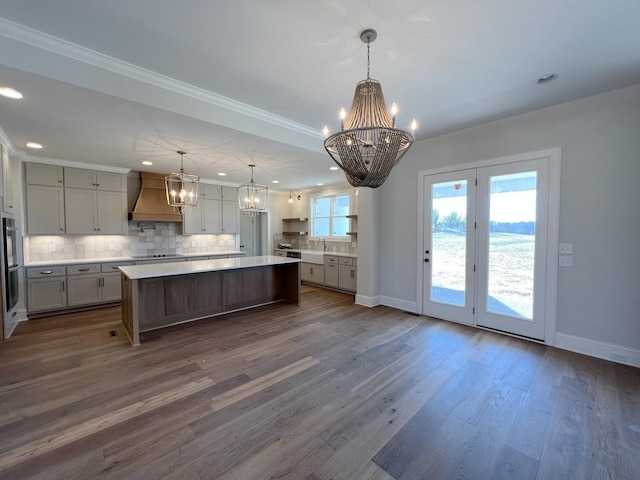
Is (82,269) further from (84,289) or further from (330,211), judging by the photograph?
(330,211)

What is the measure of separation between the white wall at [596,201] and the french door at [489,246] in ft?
0.74

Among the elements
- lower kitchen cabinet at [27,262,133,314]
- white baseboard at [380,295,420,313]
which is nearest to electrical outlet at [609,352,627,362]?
white baseboard at [380,295,420,313]

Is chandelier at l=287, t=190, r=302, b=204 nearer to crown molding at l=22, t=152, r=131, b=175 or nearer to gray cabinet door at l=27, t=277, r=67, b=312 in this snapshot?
crown molding at l=22, t=152, r=131, b=175

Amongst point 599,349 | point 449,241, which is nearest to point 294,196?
point 449,241

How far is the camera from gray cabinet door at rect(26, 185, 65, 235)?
4453 millimetres

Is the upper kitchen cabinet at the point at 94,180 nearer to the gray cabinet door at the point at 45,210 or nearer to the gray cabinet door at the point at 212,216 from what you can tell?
the gray cabinet door at the point at 45,210

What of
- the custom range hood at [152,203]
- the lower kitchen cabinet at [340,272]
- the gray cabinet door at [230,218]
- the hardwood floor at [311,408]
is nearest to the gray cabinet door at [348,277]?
the lower kitchen cabinet at [340,272]

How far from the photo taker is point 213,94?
2.92 meters

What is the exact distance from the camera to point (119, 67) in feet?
7.84

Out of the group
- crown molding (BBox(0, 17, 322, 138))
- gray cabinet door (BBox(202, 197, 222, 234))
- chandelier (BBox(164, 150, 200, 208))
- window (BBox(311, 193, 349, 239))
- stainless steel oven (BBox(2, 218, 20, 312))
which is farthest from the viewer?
window (BBox(311, 193, 349, 239))

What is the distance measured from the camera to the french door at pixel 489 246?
3.44m

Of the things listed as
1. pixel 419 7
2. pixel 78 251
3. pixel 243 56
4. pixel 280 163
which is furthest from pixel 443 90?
pixel 78 251

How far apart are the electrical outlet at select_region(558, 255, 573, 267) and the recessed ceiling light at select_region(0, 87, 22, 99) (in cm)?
574

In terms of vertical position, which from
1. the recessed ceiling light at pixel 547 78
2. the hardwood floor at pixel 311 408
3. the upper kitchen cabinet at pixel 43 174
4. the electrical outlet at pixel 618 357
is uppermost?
the recessed ceiling light at pixel 547 78
